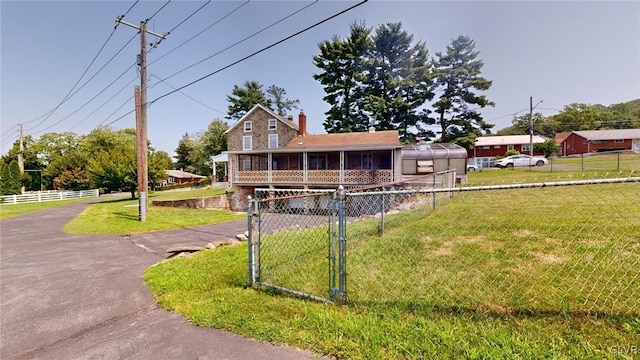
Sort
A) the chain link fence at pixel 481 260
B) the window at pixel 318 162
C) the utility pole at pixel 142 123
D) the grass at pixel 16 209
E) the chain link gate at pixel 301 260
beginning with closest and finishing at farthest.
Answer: the chain link fence at pixel 481 260
the chain link gate at pixel 301 260
the utility pole at pixel 142 123
the grass at pixel 16 209
the window at pixel 318 162

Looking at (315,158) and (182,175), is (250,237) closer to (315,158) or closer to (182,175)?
(315,158)

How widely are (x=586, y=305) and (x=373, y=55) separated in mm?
36690

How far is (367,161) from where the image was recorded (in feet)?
69.2

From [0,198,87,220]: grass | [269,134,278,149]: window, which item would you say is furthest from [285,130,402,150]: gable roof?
[0,198,87,220]: grass

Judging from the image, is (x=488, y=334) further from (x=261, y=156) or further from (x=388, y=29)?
(x=388, y=29)

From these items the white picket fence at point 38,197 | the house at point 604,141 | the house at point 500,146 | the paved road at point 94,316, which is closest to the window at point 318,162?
the paved road at point 94,316

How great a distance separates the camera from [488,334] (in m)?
2.56

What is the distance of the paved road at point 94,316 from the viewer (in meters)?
2.82

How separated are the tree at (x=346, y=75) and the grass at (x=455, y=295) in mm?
29349

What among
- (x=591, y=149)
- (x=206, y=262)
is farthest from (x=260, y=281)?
(x=591, y=149)

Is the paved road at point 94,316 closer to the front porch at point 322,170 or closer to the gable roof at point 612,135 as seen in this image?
the front porch at point 322,170

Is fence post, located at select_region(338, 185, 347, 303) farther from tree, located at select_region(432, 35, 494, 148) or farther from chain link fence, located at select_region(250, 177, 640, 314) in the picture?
tree, located at select_region(432, 35, 494, 148)

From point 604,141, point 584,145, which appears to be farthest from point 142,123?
point 604,141

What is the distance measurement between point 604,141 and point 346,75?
127 feet
